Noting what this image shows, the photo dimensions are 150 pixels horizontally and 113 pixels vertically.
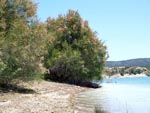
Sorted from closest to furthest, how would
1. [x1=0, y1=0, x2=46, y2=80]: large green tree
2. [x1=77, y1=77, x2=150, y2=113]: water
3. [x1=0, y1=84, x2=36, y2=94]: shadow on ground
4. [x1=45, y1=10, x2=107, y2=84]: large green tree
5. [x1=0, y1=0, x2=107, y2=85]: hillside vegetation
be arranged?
[x1=77, y1=77, x2=150, y2=113]: water < [x1=0, y1=0, x2=46, y2=80]: large green tree < [x1=0, y1=84, x2=36, y2=94]: shadow on ground < [x1=0, y1=0, x2=107, y2=85]: hillside vegetation < [x1=45, y1=10, x2=107, y2=84]: large green tree

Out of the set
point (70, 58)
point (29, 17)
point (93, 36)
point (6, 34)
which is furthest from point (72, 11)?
point (6, 34)

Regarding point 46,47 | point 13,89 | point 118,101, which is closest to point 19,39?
point 13,89

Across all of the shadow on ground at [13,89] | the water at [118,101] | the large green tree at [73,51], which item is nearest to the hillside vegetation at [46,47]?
the large green tree at [73,51]

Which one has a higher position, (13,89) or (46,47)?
(46,47)

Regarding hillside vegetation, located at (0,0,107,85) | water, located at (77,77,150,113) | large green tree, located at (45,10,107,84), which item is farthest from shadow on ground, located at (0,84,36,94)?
large green tree, located at (45,10,107,84)

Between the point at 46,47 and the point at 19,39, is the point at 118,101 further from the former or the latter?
the point at 46,47

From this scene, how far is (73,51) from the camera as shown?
62.9 metres

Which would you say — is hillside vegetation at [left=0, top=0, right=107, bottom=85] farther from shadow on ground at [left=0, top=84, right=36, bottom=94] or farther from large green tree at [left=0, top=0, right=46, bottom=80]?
shadow on ground at [left=0, top=84, right=36, bottom=94]

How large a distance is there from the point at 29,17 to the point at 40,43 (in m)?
3.36

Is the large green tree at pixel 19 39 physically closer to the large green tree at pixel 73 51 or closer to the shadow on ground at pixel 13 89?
the shadow on ground at pixel 13 89

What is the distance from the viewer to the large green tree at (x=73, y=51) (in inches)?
2447

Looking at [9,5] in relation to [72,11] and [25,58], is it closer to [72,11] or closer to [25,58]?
[25,58]

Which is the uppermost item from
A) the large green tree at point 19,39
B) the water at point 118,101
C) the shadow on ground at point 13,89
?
the large green tree at point 19,39

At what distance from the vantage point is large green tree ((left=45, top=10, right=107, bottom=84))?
204 ft
